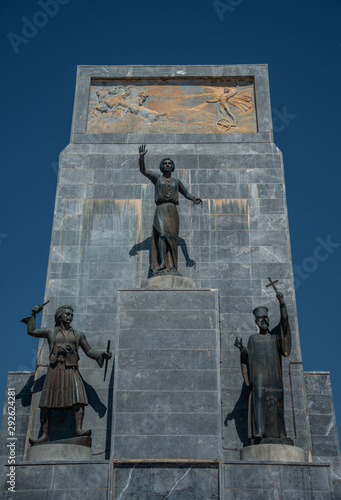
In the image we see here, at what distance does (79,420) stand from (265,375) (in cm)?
375

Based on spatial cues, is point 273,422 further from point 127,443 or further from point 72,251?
point 72,251

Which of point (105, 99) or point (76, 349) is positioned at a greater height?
point (105, 99)

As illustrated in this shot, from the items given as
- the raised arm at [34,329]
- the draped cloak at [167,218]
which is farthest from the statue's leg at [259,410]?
the raised arm at [34,329]

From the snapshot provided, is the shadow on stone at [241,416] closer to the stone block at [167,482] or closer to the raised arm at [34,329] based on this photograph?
the stone block at [167,482]

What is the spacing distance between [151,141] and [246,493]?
985 centimetres

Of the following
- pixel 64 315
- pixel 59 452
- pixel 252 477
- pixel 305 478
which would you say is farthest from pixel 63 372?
pixel 305 478

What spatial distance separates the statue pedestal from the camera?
506 inches

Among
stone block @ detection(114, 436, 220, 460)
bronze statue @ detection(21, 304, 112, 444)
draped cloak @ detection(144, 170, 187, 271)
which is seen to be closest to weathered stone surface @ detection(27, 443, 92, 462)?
bronze statue @ detection(21, 304, 112, 444)

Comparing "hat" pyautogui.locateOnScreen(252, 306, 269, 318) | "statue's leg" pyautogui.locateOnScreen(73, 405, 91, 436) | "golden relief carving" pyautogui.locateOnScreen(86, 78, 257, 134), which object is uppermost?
"golden relief carving" pyautogui.locateOnScreen(86, 78, 257, 134)

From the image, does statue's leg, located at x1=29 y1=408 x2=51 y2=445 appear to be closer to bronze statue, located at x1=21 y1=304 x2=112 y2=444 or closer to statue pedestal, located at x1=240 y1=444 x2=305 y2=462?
bronze statue, located at x1=21 y1=304 x2=112 y2=444

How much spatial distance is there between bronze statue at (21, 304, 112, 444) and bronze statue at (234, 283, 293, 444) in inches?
114

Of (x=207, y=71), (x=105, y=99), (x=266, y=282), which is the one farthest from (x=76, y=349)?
(x=207, y=71)

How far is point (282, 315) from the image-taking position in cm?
1449

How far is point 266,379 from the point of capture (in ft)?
46.0
